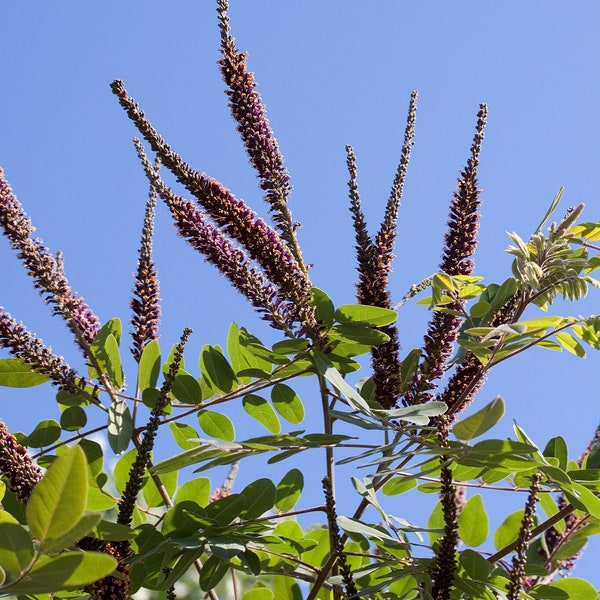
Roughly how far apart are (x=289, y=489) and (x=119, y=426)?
563 millimetres

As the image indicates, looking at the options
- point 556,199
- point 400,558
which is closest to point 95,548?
point 400,558

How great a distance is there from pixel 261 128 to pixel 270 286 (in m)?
0.37

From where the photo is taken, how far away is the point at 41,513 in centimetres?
115

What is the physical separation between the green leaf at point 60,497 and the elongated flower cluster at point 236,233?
0.91m

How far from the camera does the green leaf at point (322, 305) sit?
2.06 meters

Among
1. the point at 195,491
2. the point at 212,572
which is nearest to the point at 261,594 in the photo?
the point at 212,572

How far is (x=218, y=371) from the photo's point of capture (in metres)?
2.36

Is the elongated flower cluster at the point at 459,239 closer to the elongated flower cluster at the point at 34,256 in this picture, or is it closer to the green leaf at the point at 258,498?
the green leaf at the point at 258,498

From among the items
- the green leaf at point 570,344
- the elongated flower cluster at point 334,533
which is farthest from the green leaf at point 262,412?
the elongated flower cluster at point 334,533

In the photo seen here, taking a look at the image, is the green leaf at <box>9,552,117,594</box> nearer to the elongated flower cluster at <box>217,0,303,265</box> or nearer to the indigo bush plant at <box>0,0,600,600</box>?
the indigo bush plant at <box>0,0,600,600</box>

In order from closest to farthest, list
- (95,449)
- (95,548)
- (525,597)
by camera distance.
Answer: (95,548), (525,597), (95,449)

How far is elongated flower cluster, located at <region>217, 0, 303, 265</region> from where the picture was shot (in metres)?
2.04

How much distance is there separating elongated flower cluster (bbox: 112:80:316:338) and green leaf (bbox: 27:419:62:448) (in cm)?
70

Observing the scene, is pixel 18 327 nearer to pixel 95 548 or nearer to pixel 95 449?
pixel 95 449
